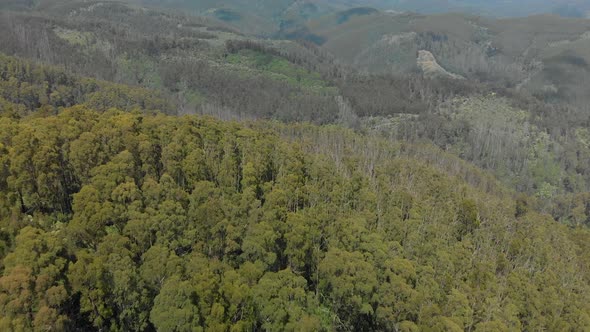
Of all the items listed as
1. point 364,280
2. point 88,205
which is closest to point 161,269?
point 88,205

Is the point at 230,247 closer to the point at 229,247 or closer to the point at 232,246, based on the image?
the point at 229,247

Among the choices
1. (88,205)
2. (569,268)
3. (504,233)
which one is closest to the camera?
(88,205)

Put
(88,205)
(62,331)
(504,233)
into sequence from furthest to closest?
1. (504,233)
2. (88,205)
3. (62,331)

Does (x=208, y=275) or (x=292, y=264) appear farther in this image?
(x=292, y=264)

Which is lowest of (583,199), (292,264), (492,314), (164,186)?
(583,199)

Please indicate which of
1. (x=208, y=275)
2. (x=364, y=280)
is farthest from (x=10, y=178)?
(x=364, y=280)

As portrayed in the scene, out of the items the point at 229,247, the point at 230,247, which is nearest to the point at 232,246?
the point at 230,247

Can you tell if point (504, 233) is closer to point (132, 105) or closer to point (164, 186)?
point (164, 186)

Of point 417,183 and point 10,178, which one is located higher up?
point 10,178

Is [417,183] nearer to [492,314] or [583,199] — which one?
[492,314]
